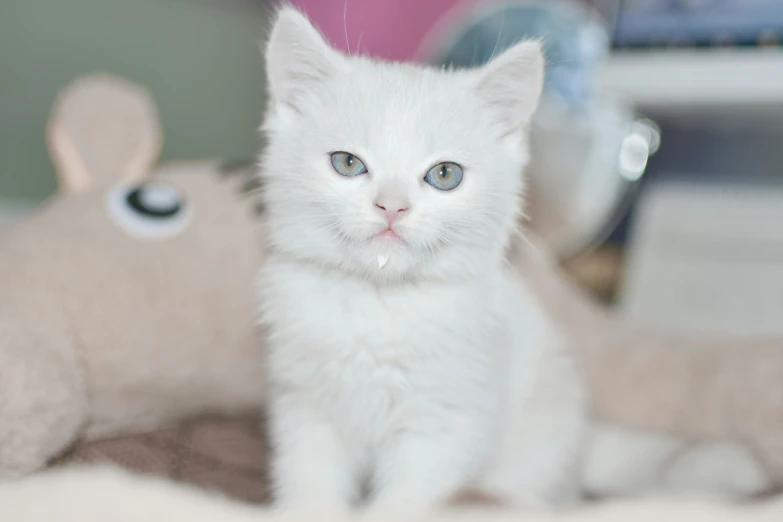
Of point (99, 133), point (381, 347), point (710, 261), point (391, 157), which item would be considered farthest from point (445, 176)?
point (710, 261)

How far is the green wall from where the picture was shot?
169cm

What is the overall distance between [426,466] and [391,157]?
1.26ft

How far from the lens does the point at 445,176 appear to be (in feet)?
2.67

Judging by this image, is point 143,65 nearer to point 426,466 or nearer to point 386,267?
point 386,267

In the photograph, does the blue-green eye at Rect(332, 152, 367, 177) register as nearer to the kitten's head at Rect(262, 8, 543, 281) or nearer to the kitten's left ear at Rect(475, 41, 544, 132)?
the kitten's head at Rect(262, 8, 543, 281)

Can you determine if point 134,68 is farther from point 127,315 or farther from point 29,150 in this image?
point 127,315

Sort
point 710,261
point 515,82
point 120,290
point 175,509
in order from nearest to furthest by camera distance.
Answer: point 175,509
point 515,82
point 120,290
point 710,261

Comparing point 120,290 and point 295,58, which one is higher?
point 295,58

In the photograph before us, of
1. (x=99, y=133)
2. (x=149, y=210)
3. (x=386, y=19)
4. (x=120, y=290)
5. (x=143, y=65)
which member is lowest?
(x=120, y=290)

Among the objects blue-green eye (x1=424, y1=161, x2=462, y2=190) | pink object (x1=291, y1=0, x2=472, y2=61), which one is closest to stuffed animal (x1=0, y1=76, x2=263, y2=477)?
blue-green eye (x1=424, y1=161, x2=462, y2=190)

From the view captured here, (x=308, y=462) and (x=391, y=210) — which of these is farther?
(x=308, y=462)

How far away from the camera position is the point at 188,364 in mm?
1109

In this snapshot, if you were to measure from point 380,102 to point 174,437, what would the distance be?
0.65 m

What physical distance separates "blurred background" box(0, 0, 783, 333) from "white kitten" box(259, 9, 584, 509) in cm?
73
